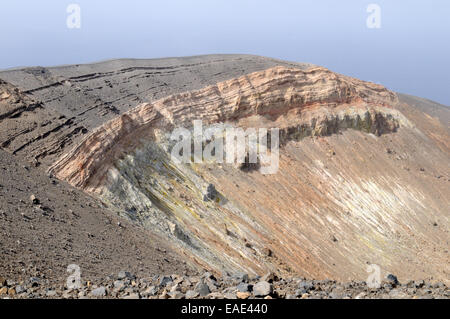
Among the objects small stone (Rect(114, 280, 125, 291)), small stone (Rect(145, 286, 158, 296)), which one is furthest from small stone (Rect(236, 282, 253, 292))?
small stone (Rect(114, 280, 125, 291))

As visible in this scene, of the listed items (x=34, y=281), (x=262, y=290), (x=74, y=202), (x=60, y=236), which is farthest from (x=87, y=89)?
(x=262, y=290)

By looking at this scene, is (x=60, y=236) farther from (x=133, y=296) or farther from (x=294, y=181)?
(x=294, y=181)

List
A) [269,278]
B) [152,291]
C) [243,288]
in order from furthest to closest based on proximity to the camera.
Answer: [269,278]
[152,291]
[243,288]

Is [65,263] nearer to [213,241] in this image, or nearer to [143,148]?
[213,241]

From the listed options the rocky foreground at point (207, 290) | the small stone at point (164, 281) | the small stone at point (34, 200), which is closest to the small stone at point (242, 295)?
the rocky foreground at point (207, 290)

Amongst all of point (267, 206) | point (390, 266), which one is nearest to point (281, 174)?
point (267, 206)
